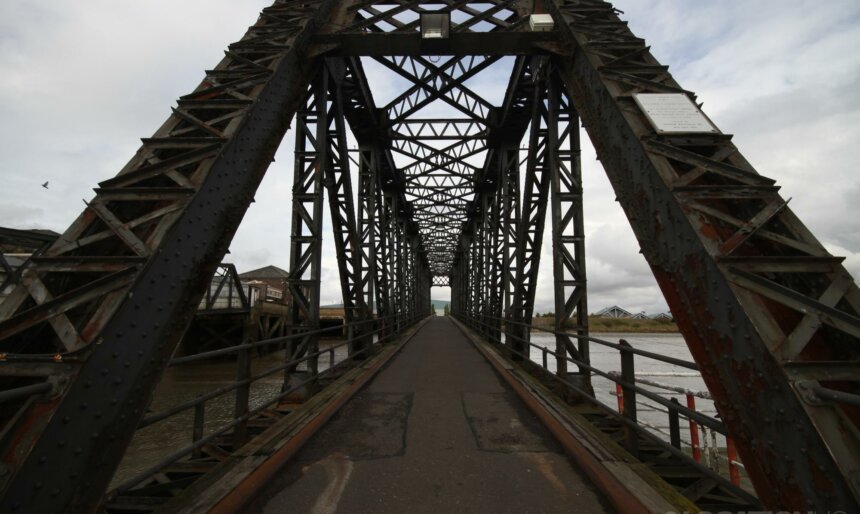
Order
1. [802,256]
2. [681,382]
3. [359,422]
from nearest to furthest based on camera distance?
[802,256] < [359,422] < [681,382]

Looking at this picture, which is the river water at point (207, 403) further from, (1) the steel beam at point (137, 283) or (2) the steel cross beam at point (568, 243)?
(1) the steel beam at point (137, 283)

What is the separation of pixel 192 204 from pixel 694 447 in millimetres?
9507

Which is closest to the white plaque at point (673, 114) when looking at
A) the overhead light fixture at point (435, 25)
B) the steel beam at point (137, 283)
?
the overhead light fixture at point (435, 25)

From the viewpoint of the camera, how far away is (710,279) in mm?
2994

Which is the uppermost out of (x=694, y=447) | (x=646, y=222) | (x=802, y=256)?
(x=646, y=222)

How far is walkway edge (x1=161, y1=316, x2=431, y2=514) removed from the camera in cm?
261

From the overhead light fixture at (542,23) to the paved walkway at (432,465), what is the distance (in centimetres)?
652

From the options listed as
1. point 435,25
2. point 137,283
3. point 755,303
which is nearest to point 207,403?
point 137,283

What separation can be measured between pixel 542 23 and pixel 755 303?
20.3 feet

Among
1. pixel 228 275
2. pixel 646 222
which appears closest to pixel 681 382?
pixel 646 222

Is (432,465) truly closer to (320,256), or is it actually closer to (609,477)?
(609,477)

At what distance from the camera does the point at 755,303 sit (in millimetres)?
2709

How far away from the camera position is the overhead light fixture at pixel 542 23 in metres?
6.77

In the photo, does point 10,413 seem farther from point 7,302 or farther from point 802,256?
point 802,256
